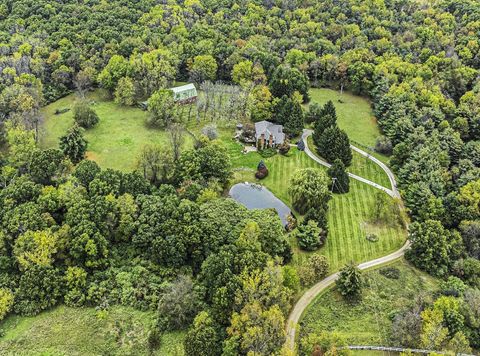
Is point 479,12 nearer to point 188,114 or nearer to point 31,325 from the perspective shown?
point 188,114

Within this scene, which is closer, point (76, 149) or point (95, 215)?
point (95, 215)

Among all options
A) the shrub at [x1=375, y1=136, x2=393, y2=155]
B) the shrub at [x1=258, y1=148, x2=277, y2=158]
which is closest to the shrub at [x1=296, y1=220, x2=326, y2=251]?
the shrub at [x1=258, y1=148, x2=277, y2=158]

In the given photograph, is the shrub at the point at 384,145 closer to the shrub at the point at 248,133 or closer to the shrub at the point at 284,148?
the shrub at the point at 284,148

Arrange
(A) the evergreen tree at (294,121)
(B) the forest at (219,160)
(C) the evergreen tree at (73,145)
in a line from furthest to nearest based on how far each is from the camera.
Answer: (A) the evergreen tree at (294,121) < (C) the evergreen tree at (73,145) < (B) the forest at (219,160)

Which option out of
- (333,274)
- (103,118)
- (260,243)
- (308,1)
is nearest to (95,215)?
(260,243)

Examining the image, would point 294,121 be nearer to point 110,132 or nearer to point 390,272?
point 110,132

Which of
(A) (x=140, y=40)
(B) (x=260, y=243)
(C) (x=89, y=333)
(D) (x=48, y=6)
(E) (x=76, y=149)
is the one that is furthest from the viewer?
(D) (x=48, y=6)

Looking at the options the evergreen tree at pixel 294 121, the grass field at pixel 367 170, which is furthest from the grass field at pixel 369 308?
the evergreen tree at pixel 294 121
